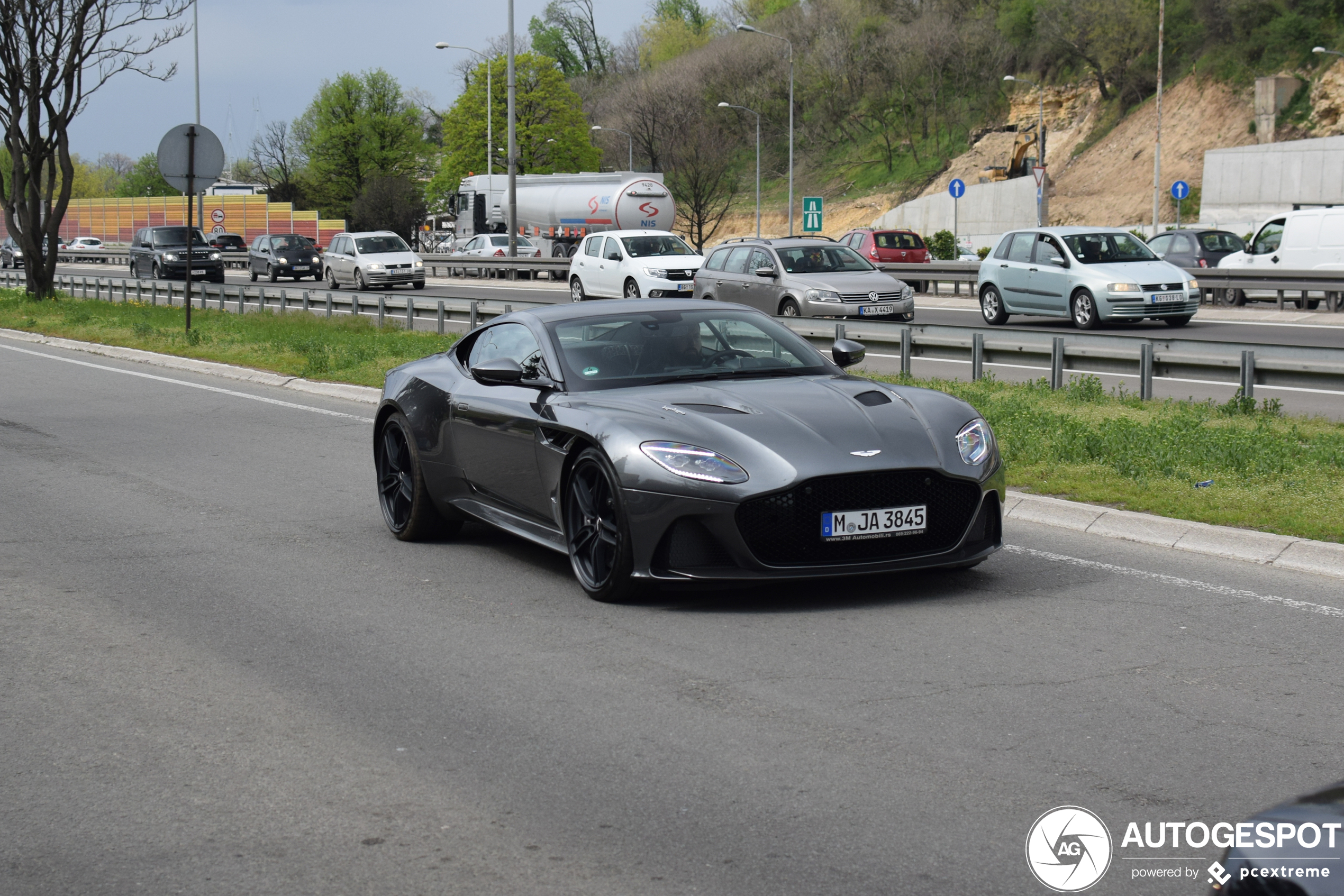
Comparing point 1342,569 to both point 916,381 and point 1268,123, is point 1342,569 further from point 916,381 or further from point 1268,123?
point 1268,123

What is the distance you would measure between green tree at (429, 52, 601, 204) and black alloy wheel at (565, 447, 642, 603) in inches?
3822

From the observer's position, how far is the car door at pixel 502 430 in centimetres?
755

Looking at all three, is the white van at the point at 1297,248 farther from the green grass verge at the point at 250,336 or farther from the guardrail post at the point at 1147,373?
the green grass verge at the point at 250,336

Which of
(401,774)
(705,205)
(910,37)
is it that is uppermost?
(910,37)

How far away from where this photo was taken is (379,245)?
45.7 metres

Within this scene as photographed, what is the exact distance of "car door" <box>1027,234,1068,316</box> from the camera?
998 inches

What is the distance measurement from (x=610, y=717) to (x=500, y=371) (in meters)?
2.64

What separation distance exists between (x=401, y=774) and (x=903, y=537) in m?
2.80

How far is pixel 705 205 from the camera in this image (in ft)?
220

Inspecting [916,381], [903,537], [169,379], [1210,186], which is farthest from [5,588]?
[1210,186]

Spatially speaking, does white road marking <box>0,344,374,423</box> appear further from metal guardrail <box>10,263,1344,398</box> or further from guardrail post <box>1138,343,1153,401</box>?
guardrail post <box>1138,343,1153,401</box>

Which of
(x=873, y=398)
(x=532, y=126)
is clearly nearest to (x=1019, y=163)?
(x=532, y=126)

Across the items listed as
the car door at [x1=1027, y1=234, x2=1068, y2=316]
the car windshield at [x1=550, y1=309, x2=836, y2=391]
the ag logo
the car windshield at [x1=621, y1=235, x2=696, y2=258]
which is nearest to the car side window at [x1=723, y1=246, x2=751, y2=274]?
the car door at [x1=1027, y1=234, x2=1068, y2=316]

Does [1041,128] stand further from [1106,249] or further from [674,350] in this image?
[674,350]
